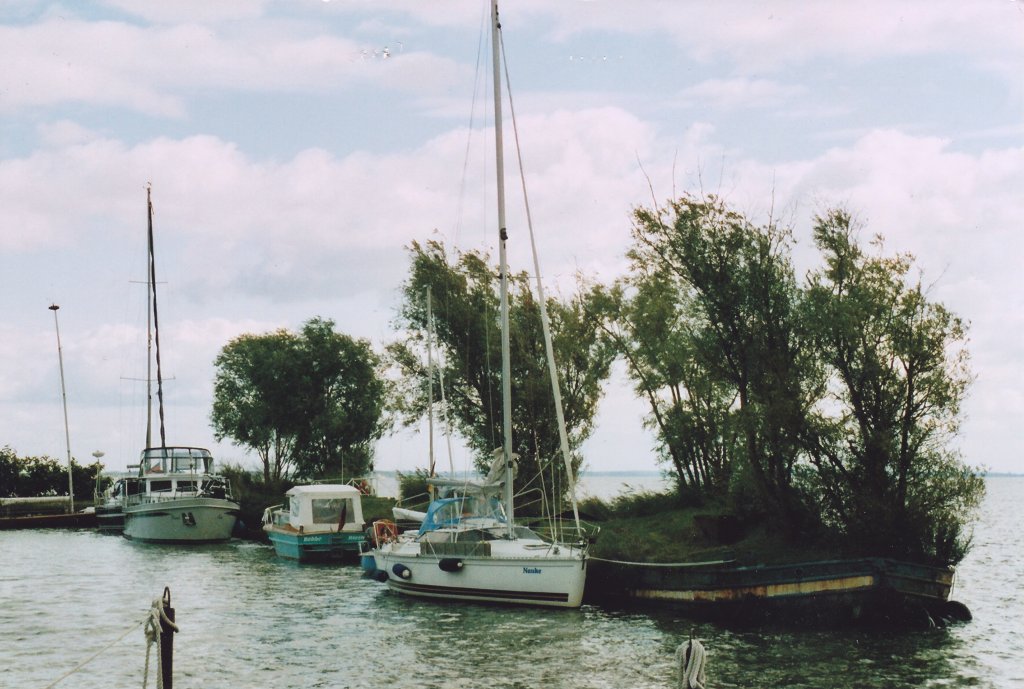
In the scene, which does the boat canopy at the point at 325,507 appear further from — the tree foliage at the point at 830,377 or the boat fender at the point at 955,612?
the boat fender at the point at 955,612

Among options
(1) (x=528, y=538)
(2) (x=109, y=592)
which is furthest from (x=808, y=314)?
(2) (x=109, y=592)

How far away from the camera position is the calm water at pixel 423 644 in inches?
845

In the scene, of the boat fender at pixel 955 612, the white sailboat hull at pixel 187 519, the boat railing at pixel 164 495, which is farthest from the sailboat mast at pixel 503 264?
the boat railing at pixel 164 495

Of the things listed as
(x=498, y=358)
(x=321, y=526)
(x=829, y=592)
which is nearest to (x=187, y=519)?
(x=321, y=526)

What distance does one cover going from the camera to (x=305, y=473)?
254ft

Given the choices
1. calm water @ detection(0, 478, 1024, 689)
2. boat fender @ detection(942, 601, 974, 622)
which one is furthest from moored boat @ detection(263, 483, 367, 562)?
boat fender @ detection(942, 601, 974, 622)

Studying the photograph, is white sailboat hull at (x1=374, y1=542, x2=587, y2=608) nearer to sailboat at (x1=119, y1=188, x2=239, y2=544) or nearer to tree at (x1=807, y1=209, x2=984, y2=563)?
tree at (x1=807, y1=209, x2=984, y2=563)

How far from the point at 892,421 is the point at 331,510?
28285 millimetres

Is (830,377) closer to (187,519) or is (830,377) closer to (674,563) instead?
(674,563)

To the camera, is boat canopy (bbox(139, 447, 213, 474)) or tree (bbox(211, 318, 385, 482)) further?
tree (bbox(211, 318, 385, 482))

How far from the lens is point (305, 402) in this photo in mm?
78125

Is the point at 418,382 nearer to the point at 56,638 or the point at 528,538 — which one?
the point at 528,538

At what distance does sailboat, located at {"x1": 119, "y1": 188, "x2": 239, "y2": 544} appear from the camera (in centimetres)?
5556

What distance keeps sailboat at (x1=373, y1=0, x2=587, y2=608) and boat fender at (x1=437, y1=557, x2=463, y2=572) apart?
0.10 ft
